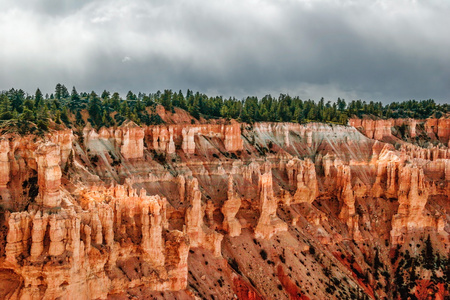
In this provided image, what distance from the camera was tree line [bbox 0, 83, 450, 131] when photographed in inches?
2724

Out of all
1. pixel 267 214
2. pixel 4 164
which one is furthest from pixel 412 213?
pixel 4 164

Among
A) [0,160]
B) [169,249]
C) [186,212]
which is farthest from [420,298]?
[0,160]

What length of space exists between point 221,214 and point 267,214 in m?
7.92

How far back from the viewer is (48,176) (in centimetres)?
3731

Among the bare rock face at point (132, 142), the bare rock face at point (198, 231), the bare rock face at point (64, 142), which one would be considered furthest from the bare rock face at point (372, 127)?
the bare rock face at point (64, 142)

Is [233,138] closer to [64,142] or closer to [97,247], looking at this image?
[64,142]

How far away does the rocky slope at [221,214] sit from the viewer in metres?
37.1

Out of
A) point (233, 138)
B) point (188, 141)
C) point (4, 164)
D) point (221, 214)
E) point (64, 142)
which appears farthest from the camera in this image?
point (233, 138)

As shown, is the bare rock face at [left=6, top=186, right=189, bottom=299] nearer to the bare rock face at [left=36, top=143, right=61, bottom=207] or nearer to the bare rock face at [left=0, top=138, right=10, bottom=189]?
the bare rock face at [left=36, top=143, right=61, bottom=207]

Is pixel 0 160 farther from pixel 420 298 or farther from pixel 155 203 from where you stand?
pixel 420 298

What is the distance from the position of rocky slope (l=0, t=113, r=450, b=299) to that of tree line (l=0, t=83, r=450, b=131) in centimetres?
438

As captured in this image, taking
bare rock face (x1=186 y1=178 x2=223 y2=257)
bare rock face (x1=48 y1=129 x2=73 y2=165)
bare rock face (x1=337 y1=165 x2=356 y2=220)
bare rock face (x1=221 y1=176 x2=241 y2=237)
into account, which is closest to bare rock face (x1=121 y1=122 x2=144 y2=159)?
bare rock face (x1=186 y1=178 x2=223 y2=257)

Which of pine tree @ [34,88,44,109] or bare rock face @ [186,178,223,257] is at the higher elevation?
pine tree @ [34,88,44,109]

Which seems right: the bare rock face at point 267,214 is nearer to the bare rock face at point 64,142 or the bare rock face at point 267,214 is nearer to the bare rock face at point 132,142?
the bare rock face at point 132,142
